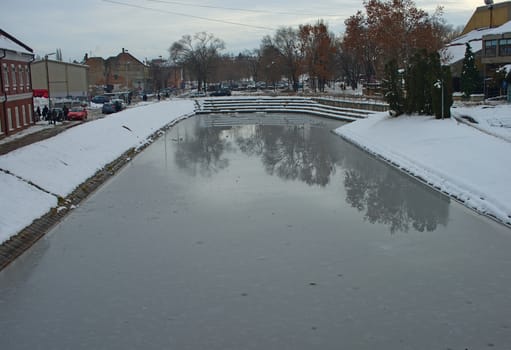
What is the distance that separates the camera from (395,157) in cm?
2453

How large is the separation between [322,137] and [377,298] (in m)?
26.1

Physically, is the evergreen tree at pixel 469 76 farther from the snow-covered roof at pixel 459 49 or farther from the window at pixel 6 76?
the window at pixel 6 76

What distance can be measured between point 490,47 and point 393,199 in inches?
1238

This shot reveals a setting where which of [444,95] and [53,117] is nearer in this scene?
[444,95]

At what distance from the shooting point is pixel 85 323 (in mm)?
8641

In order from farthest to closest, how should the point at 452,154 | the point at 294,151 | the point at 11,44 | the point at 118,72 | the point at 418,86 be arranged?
the point at 118,72 < the point at 11,44 < the point at 418,86 < the point at 294,151 < the point at 452,154

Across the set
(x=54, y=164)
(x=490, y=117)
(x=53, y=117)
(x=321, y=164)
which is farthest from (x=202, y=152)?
(x=53, y=117)

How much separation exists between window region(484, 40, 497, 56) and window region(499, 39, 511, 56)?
1.93 feet

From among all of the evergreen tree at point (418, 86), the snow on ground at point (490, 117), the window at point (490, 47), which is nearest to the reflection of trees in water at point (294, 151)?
the evergreen tree at point (418, 86)

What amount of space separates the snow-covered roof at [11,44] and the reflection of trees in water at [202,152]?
1168 cm

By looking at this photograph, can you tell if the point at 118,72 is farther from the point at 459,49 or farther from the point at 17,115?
the point at 17,115

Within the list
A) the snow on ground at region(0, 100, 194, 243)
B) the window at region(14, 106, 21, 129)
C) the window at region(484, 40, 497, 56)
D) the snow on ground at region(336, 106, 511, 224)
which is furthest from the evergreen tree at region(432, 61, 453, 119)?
the window at region(14, 106, 21, 129)

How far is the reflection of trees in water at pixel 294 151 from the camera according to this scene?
2206 cm

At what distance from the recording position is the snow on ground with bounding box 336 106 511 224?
16.1 m
